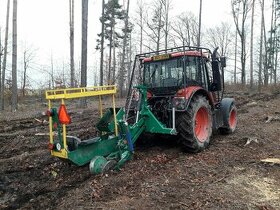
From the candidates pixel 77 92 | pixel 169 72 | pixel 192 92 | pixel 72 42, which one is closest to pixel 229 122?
pixel 192 92

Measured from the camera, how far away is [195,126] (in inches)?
284

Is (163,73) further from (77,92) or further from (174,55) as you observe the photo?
(77,92)

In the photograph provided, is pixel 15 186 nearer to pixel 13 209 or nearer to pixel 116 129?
pixel 13 209

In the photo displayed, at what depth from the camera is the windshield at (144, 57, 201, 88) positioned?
7.31 meters

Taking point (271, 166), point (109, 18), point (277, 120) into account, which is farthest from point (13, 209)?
point (109, 18)

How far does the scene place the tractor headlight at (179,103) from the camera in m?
6.67

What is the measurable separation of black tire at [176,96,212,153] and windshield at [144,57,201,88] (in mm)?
630

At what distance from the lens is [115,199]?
15.4ft

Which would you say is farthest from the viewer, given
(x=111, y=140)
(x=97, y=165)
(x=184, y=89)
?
(x=184, y=89)

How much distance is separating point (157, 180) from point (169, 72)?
2895 mm

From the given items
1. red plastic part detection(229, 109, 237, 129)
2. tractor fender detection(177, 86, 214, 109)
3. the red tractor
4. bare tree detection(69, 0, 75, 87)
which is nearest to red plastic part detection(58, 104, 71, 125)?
the red tractor

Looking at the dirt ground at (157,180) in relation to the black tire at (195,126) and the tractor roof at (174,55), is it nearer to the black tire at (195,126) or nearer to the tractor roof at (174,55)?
the black tire at (195,126)

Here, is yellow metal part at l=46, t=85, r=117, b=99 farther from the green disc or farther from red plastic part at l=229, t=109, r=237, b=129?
red plastic part at l=229, t=109, r=237, b=129

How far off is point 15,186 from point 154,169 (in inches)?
97.6
